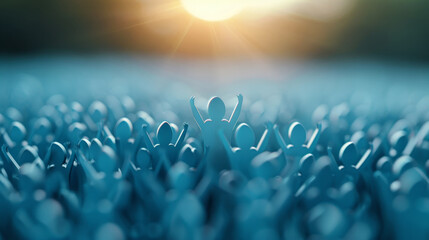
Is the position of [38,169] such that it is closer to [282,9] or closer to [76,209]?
[76,209]

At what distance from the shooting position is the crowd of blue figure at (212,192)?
0.76m

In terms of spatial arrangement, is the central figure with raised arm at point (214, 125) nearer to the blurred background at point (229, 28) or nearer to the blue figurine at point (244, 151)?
the blue figurine at point (244, 151)

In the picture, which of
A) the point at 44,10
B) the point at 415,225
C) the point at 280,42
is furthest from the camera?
the point at 280,42

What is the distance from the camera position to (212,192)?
100 centimetres

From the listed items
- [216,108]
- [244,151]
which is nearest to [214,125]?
[216,108]

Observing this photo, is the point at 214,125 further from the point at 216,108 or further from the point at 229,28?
the point at 229,28

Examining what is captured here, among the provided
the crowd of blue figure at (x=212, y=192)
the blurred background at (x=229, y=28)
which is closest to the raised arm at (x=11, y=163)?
the crowd of blue figure at (x=212, y=192)

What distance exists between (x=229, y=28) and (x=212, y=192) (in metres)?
9.69

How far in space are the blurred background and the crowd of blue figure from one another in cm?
759

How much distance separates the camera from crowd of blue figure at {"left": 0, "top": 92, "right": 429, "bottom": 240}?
756 mm

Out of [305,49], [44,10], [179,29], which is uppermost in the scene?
[44,10]

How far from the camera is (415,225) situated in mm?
757

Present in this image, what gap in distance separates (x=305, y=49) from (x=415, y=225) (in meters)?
11.5

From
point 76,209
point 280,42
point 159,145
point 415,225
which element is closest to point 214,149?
point 159,145
